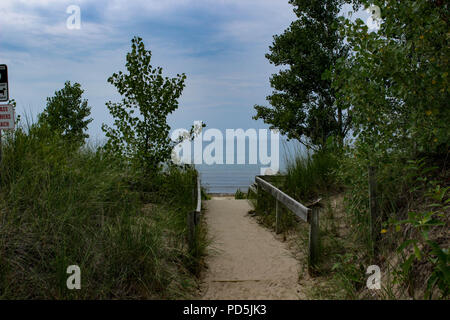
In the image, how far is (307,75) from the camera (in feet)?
54.0

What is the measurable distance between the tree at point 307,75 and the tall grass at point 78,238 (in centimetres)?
1061

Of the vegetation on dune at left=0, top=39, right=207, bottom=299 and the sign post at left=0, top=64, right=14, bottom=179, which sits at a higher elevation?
the sign post at left=0, top=64, right=14, bottom=179

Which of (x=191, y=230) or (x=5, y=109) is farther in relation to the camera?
(x=5, y=109)

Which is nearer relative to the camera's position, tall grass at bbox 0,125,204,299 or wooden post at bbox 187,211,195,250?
tall grass at bbox 0,125,204,299

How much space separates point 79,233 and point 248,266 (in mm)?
2628

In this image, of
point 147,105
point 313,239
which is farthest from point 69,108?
point 313,239

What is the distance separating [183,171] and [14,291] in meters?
6.75

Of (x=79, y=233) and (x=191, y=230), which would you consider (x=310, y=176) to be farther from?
(x=79, y=233)

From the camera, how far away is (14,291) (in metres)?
4.60

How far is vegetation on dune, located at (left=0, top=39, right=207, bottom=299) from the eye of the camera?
15.4 feet

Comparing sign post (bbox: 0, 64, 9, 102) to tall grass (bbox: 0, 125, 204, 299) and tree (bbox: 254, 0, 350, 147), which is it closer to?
tall grass (bbox: 0, 125, 204, 299)

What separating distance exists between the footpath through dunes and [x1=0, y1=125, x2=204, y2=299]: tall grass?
0.46 meters

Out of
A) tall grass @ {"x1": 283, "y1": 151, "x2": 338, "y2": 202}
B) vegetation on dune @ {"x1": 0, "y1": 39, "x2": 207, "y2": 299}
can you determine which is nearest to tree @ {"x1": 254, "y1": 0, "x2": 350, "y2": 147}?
tall grass @ {"x1": 283, "y1": 151, "x2": 338, "y2": 202}
